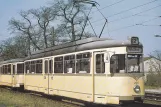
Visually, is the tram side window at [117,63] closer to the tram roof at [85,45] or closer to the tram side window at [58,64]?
the tram roof at [85,45]

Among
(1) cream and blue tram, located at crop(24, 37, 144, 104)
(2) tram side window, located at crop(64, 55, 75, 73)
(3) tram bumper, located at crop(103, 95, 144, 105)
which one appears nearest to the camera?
(3) tram bumper, located at crop(103, 95, 144, 105)

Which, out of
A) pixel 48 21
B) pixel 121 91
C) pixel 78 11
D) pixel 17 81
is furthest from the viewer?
pixel 48 21

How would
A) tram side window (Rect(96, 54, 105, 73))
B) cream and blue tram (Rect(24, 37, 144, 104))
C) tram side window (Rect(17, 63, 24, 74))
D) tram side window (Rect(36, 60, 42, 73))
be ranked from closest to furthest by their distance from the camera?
1. cream and blue tram (Rect(24, 37, 144, 104))
2. tram side window (Rect(96, 54, 105, 73))
3. tram side window (Rect(36, 60, 42, 73))
4. tram side window (Rect(17, 63, 24, 74))

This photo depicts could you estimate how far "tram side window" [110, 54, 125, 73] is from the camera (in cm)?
1431

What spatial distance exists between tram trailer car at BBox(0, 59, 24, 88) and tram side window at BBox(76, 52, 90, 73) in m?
13.1

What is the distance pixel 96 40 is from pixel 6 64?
18.5 metres

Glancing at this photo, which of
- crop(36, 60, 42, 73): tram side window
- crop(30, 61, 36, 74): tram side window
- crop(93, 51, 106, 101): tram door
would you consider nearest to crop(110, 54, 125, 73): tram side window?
crop(93, 51, 106, 101): tram door

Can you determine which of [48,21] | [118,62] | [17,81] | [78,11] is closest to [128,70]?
[118,62]

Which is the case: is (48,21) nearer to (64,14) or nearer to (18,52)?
(64,14)

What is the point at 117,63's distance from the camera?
47.2 feet

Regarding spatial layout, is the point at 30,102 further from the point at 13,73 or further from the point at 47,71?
the point at 13,73

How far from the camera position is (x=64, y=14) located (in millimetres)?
48562

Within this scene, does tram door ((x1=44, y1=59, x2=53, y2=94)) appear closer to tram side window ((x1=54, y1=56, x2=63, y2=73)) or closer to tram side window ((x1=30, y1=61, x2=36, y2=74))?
tram side window ((x1=54, y1=56, x2=63, y2=73))

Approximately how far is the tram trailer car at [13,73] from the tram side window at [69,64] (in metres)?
11.4
